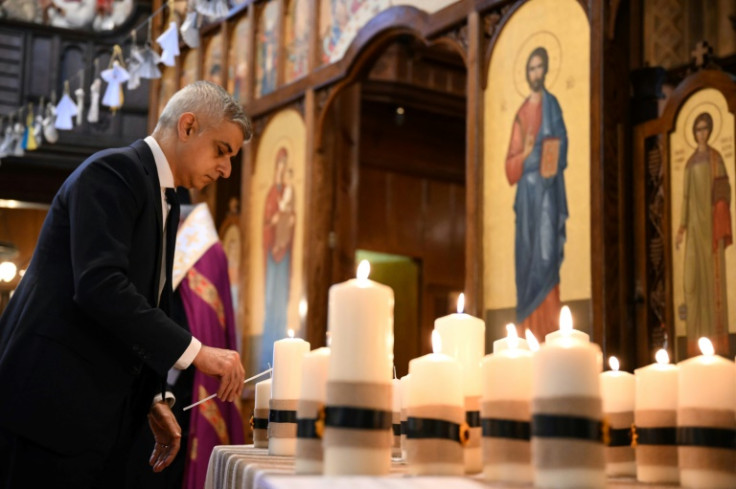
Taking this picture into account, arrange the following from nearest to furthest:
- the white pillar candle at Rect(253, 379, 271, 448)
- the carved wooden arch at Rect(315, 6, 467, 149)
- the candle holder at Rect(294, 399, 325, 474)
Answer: the candle holder at Rect(294, 399, 325, 474), the white pillar candle at Rect(253, 379, 271, 448), the carved wooden arch at Rect(315, 6, 467, 149)

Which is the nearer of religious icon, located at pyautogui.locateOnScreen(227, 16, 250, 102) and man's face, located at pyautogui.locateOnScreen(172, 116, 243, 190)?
man's face, located at pyautogui.locateOnScreen(172, 116, 243, 190)

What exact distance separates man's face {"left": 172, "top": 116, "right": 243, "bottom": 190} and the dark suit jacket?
235 mm

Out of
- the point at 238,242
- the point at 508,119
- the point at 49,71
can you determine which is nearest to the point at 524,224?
the point at 508,119

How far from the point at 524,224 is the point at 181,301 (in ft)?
7.13

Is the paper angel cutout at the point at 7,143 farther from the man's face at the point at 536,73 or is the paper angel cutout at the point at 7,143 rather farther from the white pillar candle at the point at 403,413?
the white pillar candle at the point at 403,413

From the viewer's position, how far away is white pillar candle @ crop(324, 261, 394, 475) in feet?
5.18

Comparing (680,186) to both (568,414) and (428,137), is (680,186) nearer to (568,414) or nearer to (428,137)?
(568,414)

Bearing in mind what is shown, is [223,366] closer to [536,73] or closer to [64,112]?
[536,73]

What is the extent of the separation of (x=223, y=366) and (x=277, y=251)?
5921 mm

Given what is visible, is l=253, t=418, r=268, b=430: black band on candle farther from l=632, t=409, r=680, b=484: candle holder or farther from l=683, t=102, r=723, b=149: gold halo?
l=683, t=102, r=723, b=149: gold halo

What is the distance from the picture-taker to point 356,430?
62.2 inches

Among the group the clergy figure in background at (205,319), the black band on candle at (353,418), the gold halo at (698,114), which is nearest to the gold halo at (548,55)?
the gold halo at (698,114)

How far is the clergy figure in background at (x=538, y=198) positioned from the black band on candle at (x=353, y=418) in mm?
3839

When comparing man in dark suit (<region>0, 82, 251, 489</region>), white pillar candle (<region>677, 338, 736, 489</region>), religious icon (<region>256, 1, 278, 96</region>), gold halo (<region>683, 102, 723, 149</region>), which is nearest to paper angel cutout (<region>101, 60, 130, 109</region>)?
religious icon (<region>256, 1, 278, 96</region>)
